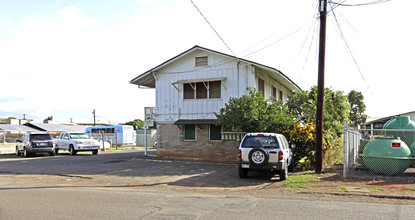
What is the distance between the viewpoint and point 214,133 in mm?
17922

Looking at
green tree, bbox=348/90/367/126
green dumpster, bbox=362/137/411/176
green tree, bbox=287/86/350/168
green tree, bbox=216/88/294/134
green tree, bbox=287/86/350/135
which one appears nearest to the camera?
green dumpster, bbox=362/137/411/176

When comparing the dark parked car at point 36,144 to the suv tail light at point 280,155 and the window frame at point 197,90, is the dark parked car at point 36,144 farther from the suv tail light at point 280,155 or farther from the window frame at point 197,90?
the suv tail light at point 280,155

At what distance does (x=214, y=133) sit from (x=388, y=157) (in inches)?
348

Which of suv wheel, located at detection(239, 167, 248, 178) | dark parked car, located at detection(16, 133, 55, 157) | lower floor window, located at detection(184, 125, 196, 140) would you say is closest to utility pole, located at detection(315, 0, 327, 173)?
suv wheel, located at detection(239, 167, 248, 178)

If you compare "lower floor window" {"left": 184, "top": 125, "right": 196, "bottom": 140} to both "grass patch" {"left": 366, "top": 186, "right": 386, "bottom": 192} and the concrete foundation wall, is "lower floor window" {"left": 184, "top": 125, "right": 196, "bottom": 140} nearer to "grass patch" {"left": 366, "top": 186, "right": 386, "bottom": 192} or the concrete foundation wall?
the concrete foundation wall

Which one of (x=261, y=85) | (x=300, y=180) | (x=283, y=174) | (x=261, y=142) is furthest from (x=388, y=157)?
(x=261, y=85)

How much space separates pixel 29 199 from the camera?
798 cm

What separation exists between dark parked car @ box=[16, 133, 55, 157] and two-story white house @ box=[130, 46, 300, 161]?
9.08 metres

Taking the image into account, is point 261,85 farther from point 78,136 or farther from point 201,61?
point 78,136

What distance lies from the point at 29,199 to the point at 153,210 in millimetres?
3455

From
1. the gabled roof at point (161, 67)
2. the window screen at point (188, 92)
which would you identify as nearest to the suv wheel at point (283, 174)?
the gabled roof at point (161, 67)

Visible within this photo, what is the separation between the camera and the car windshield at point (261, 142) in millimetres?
11406

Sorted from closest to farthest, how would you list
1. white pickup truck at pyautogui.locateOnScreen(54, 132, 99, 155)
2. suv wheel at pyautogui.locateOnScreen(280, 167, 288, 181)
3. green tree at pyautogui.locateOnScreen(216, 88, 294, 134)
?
suv wheel at pyautogui.locateOnScreen(280, 167, 288, 181) → green tree at pyautogui.locateOnScreen(216, 88, 294, 134) → white pickup truck at pyautogui.locateOnScreen(54, 132, 99, 155)

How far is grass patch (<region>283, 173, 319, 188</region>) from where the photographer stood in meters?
10.1
